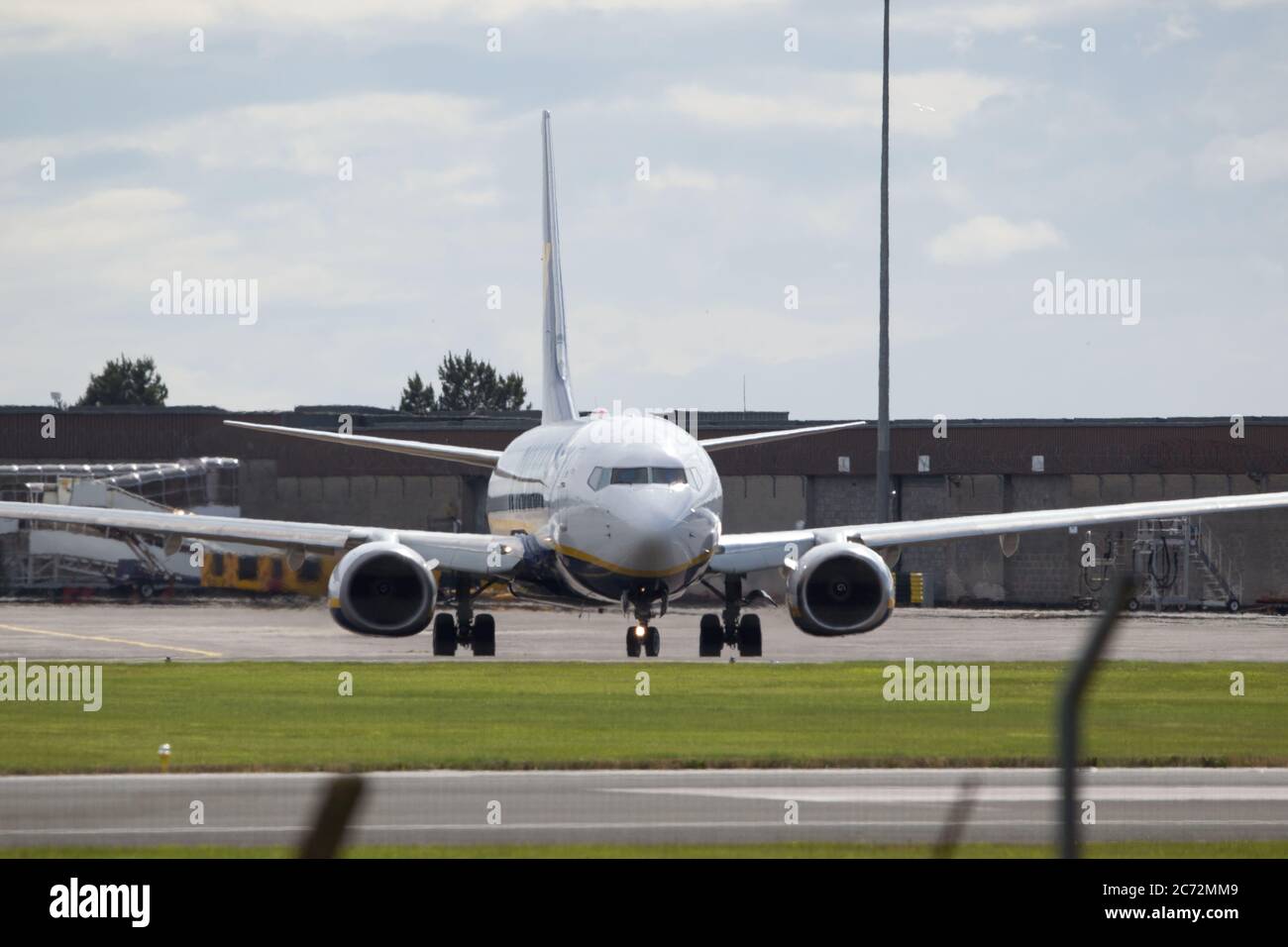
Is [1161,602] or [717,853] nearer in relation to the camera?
[717,853]

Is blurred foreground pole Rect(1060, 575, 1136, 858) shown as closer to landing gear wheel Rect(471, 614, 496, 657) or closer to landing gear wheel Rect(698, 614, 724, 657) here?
landing gear wheel Rect(698, 614, 724, 657)

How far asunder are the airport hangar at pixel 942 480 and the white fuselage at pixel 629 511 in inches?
1182

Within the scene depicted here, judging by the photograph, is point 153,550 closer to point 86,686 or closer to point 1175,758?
point 86,686

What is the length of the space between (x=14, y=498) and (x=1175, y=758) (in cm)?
5543

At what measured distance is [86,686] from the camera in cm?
2942

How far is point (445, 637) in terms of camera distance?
3753 centimetres

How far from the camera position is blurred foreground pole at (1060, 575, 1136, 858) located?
657 cm

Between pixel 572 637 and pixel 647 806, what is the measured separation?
26.5 meters

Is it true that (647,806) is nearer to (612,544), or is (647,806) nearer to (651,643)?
(612,544)

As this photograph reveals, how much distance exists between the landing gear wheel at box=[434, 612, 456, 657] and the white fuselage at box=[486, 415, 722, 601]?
2.23 meters

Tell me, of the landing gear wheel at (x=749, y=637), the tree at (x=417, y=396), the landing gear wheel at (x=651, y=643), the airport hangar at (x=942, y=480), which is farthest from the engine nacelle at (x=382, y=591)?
the tree at (x=417, y=396)

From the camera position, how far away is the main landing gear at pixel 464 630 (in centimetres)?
3741
